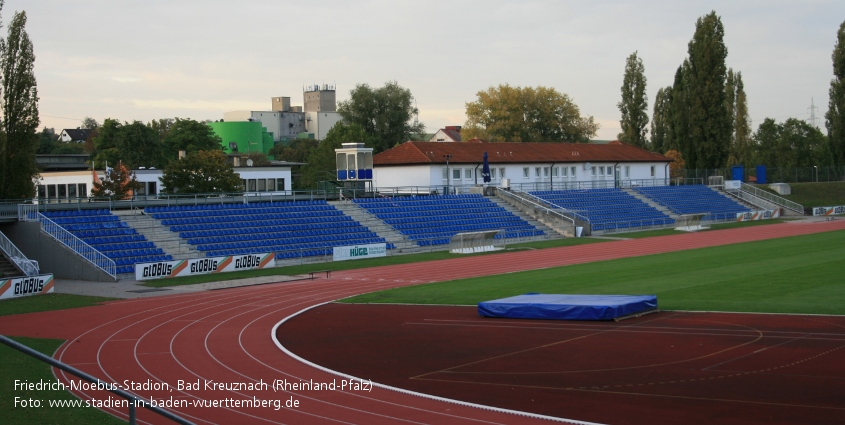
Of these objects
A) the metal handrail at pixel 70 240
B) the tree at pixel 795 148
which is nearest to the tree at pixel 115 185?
the metal handrail at pixel 70 240

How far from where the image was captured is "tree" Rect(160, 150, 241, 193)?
201 ft

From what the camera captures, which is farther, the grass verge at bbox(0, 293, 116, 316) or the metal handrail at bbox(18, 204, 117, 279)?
the metal handrail at bbox(18, 204, 117, 279)

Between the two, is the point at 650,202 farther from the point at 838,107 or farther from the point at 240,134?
the point at 240,134

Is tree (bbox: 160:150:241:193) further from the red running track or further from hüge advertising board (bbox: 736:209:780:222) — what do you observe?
hüge advertising board (bbox: 736:209:780:222)

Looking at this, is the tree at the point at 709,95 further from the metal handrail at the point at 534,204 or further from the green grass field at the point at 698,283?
the green grass field at the point at 698,283

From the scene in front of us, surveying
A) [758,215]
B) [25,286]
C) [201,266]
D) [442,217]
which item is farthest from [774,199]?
[25,286]

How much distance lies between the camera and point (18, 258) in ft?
116

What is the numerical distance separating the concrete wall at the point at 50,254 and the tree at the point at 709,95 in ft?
207

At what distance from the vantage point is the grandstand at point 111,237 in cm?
3772

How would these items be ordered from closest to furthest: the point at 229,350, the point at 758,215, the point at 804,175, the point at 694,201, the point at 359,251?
the point at 229,350, the point at 359,251, the point at 758,215, the point at 694,201, the point at 804,175

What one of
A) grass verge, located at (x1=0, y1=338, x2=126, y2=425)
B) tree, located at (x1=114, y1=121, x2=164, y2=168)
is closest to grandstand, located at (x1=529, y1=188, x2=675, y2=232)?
tree, located at (x1=114, y1=121, x2=164, y2=168)

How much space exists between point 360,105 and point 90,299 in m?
75.0

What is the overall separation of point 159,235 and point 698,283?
2612 centimetres

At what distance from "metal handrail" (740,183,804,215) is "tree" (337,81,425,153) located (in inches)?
1659
